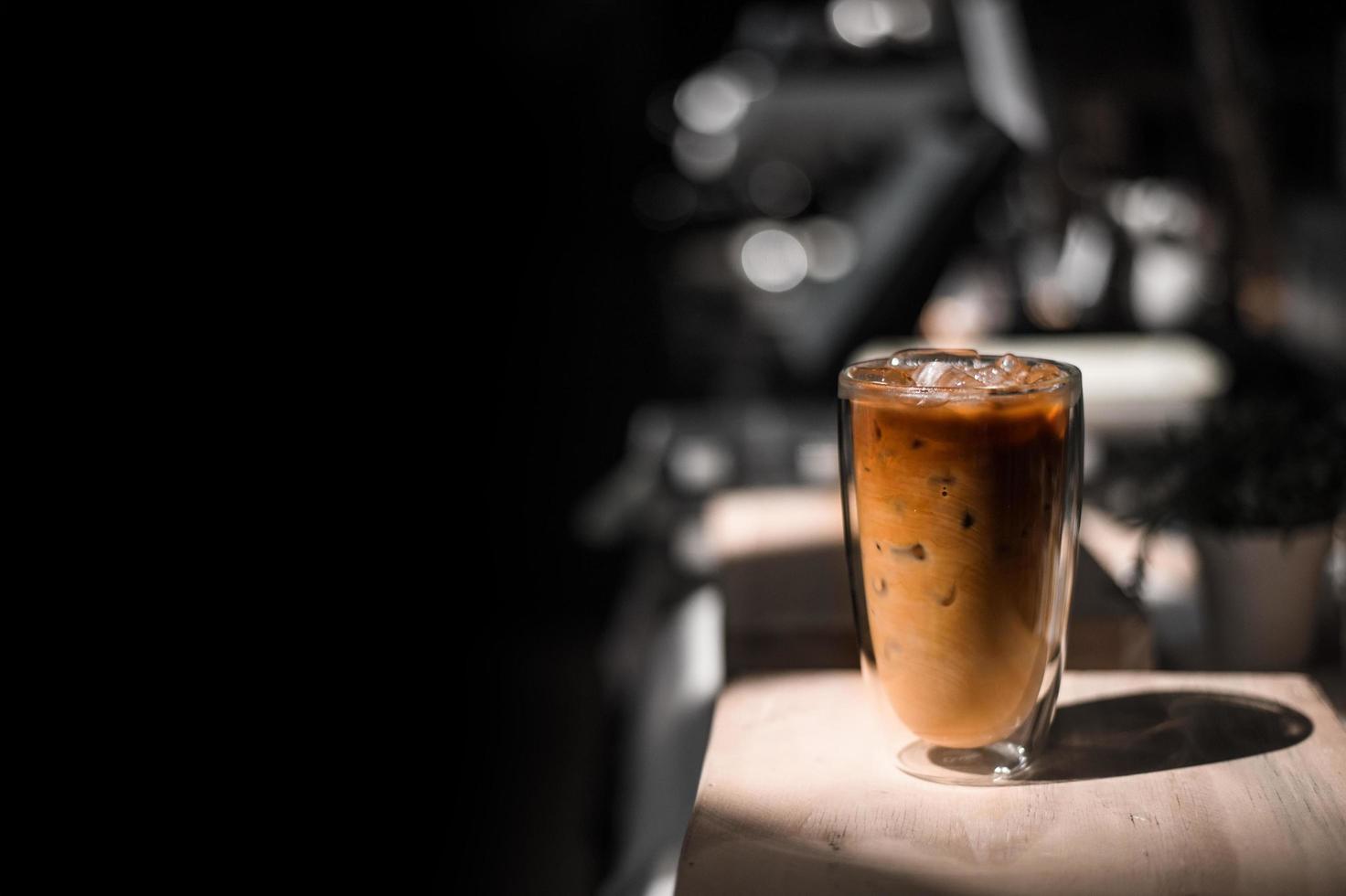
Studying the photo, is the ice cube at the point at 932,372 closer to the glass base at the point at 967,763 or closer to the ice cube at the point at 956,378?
the ice cube at the point at 956,378

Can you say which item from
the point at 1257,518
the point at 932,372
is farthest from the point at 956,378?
the point at 1257,518

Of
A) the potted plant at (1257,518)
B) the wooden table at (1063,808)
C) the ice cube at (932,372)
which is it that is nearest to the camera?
the wooden table at (1063,808)

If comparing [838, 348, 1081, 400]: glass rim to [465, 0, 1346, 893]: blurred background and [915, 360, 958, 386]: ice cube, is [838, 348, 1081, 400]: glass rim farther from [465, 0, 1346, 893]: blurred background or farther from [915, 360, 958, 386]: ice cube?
[465, 0, 1346, 893]: blurred background

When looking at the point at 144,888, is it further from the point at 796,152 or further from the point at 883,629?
the point at 796,152

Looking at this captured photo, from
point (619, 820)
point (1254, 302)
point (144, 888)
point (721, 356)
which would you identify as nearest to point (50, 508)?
point (144, 888)

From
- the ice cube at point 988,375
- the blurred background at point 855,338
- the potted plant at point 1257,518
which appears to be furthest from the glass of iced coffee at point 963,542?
the potted plant at point 1257,518
